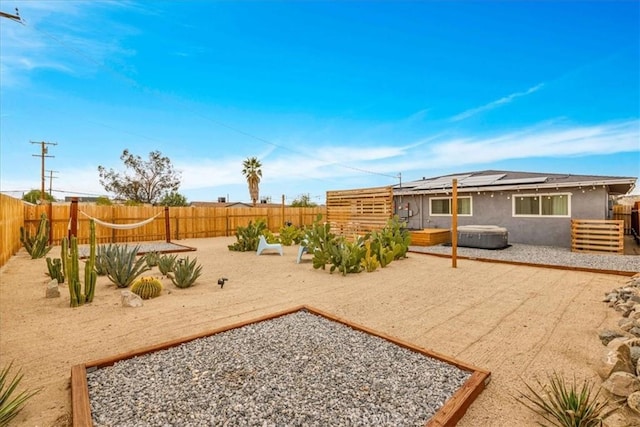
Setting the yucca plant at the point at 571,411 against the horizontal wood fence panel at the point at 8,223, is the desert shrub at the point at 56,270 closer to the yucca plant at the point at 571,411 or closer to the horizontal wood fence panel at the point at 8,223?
the horizontal wood fence panel at the point at 8,223

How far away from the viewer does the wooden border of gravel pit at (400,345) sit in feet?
5.55

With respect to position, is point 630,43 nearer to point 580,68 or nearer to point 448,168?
point 580,68

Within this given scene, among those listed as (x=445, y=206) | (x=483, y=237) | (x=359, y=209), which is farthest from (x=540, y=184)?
(x=359, y=209)

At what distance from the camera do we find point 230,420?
169 centimetres

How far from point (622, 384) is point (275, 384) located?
92.0 inches

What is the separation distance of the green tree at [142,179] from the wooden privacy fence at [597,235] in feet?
84.7

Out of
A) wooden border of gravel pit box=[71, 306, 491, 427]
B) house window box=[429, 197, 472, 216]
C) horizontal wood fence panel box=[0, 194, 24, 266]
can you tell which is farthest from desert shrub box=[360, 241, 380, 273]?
horizontal wood fence panel box=[0, 194, 24, 266]

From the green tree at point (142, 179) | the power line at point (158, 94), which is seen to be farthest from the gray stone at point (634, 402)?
the green tree at point (142, 179)

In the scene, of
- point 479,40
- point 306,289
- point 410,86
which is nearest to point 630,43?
point 479,40

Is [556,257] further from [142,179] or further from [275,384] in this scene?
[142,179]

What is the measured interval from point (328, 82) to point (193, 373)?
12.8 m

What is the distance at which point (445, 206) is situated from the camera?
39.7ft

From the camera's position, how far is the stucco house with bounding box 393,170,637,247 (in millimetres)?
9057

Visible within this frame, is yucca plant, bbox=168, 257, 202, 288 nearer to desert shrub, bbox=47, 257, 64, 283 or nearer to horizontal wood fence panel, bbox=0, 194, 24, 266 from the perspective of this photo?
desert shrub, bbox=47, 257, 64, 283
